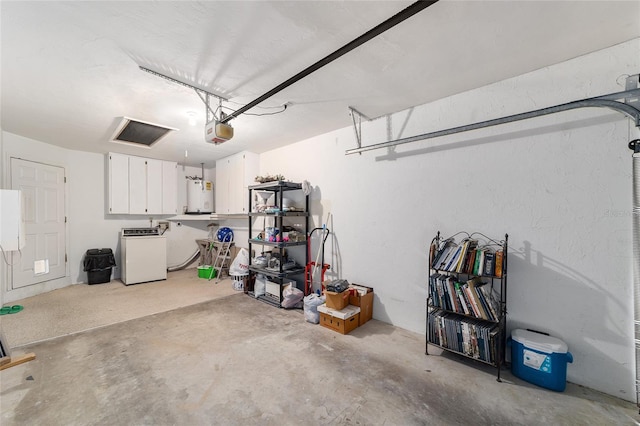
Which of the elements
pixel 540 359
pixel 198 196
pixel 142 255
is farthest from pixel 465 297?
pixel 198 196

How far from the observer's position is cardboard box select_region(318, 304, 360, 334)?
285 cm

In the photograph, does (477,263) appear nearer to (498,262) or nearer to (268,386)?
(498,262)

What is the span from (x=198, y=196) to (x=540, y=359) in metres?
6.30

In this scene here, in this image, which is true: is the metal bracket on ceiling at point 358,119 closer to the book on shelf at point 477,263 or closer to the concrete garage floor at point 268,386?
the book on shelf at point 477,263

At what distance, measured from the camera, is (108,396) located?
1.86 m

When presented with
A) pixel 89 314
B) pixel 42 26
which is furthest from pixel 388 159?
pixel 89 314

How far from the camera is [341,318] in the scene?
2834 millimetres

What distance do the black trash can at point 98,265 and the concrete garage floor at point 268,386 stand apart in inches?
98.5

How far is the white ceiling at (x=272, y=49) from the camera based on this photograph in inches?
60.7

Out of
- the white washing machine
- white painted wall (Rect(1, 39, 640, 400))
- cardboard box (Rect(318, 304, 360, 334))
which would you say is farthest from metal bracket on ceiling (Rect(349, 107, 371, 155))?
the white washing machine

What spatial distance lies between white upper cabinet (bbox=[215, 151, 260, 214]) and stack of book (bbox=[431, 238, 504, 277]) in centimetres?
352

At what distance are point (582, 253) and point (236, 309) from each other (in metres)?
3.80

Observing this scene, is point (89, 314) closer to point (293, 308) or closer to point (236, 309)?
point (236, 309)

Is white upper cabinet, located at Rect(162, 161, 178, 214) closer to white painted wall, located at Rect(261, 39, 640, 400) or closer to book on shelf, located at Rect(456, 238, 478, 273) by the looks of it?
white painted wall, located at Rect(261, 39, 640, 400)
